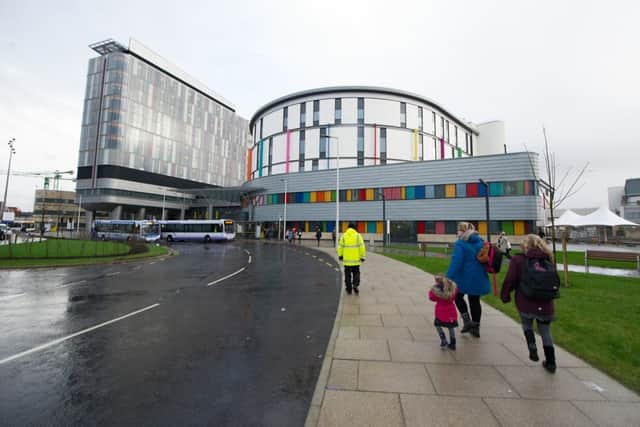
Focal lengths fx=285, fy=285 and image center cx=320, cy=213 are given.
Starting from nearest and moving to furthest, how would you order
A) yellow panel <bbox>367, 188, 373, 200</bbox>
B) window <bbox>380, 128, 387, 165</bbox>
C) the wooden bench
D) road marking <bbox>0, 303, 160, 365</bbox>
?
road marking <bbox>0, 303, 160, 365</bbox> < the wooden bench < yellow panel <bbox>367, 188, 373, 200</bbox> < window <bbox>380, 128, 387, 165</bbox>

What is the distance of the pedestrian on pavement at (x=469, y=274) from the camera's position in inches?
181

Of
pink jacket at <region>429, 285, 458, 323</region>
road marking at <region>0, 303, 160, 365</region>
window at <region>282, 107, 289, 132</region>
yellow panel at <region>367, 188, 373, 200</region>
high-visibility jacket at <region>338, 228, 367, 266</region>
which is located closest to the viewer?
road marking at <region>0, 303, 160, 365</region>

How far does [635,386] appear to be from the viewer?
309 cm

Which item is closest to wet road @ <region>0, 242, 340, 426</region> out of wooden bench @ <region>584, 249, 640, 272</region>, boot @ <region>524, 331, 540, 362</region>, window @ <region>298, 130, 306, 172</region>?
boot @ <region>524, 331, 540, 362</region>

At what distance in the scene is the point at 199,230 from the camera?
35.5 m

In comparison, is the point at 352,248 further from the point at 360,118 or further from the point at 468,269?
the point at 360,118

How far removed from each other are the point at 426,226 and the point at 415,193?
166 inches

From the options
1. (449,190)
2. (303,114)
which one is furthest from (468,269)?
(303,114)

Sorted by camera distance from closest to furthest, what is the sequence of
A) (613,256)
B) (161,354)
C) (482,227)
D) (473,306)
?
(161,354)
(473,306)
(613,256)
(482,227)

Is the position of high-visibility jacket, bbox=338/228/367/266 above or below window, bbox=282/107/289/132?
below

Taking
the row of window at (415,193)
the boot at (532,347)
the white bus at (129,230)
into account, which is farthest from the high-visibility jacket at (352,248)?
the white bus at (129,230)

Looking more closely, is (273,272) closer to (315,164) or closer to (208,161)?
(315,164)

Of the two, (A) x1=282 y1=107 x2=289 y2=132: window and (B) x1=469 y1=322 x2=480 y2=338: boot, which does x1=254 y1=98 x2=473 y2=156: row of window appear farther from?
(B) x1=469 y1=322 x2=480 y2=338: boot

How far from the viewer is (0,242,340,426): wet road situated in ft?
9.19
